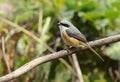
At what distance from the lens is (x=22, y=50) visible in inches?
159

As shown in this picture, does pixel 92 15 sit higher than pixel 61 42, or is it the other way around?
pixel 92 15

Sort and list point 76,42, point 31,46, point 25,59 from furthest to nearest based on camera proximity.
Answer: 1. point 31,46
2. point 25,59
3. point 76,42

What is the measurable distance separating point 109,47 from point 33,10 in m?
0.98

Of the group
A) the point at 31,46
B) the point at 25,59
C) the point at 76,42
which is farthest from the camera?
the point at 31,46

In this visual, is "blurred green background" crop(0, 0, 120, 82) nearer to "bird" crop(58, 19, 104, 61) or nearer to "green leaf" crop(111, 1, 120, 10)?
"green leaf" crop(111, 1, 120, 10)

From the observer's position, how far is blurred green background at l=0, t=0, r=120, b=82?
12.8 feet

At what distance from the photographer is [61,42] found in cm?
406

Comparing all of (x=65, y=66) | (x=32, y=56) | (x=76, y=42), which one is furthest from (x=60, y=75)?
(x=76, y=42)

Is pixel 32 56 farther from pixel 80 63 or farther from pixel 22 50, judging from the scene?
pixel 80 63

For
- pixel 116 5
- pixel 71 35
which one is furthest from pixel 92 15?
pixel 71 35

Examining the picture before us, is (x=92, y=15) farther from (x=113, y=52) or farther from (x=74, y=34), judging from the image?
(x=74, y=34)

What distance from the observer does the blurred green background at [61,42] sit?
12.8 feet

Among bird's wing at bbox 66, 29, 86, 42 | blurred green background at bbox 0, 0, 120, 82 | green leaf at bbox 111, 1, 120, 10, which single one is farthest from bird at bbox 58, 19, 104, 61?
green leaf at bbox 111, 1, 120, 10

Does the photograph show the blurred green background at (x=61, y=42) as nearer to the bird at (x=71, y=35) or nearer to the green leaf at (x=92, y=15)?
the green leaf at (x=92, y=15)
